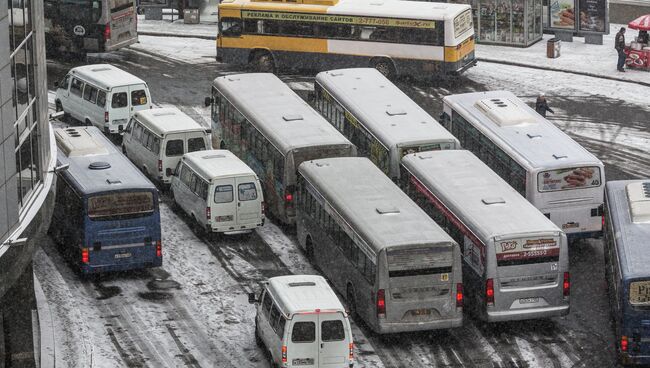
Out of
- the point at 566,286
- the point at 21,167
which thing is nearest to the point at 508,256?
the point at 566,286

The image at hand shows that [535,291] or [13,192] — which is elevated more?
[13,192]

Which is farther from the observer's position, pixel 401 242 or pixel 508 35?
pixel 508 35

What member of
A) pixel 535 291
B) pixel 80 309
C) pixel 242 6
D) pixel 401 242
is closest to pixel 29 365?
pixel 80 309

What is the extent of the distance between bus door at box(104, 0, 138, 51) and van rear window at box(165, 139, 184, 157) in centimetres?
1687

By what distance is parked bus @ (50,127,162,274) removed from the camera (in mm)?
36656

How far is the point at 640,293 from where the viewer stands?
31.2 metres

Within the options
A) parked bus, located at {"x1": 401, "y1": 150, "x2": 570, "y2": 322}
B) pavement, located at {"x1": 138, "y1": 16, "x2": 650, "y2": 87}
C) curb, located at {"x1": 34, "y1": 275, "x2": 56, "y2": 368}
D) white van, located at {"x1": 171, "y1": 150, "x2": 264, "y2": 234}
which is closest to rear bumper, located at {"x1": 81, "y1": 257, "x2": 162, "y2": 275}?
curb, located at {"x1": 34, "y1": 275, "x2": 56, "y2": 368}

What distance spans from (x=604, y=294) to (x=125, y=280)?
525 inches

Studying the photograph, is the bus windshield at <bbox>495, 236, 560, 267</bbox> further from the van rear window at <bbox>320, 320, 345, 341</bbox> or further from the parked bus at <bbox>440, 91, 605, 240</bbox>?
the van rear window at <bbox>320, 320, 345, 341</bbox>

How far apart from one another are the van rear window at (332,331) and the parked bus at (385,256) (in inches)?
107

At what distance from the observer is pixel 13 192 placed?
28.2 metres

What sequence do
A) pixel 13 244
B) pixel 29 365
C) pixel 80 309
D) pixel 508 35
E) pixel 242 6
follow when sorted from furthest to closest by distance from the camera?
1. pixel 508 35
2. pixel 242 6
3. pixel 80 309
4. pixel 29 365
5. pixel 13 244

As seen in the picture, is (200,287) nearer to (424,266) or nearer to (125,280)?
(125,280)

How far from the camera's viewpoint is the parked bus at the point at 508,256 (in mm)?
34000
